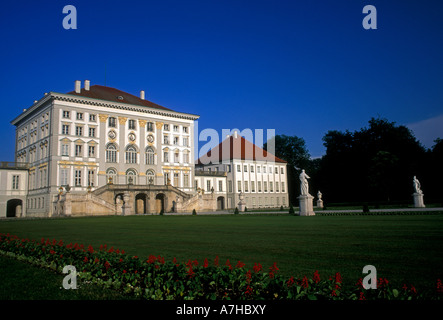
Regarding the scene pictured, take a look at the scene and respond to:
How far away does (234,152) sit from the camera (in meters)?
70.2

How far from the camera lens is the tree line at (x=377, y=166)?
53031 mm

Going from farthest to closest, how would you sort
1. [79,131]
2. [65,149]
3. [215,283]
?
[79,131] < [65,149] < [215,283]

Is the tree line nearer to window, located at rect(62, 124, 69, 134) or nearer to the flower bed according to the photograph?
window, located at rect(62, 124, 69, 134)

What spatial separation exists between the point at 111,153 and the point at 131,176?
4.31m

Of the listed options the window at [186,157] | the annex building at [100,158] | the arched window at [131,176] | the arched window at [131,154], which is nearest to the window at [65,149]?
the annex building at [100,158]

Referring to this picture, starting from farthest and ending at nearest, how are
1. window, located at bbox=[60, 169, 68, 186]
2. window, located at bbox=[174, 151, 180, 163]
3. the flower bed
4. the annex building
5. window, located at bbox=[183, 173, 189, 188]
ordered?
1. window, located at bbox=[183, 173, 189, 188]
2. window, located at bbox=[174, 151, 180, 163]
3. window, located at bbox=[60, 169, 68, 186]
4. the annex building
5. the flower bed

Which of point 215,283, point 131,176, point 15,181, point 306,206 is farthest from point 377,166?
point 215,283

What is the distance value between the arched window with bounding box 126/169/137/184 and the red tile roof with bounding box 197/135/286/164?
21.7 meters

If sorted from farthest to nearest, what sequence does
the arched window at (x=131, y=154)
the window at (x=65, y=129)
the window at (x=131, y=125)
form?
the window at (x=131, y=125)
the arched window at (x=131, y=154)
the window at (x=65, y=129)

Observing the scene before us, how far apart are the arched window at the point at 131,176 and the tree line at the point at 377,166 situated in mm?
34554

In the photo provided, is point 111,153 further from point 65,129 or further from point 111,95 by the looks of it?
point 111,95

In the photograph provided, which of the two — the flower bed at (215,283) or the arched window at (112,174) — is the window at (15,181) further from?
the flower bed at (215,283)

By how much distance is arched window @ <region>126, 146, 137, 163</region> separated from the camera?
52844 millimetres

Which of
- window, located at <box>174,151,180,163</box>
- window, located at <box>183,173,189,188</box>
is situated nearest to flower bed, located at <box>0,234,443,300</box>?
window, located at <box>174,151,180,163</box>
